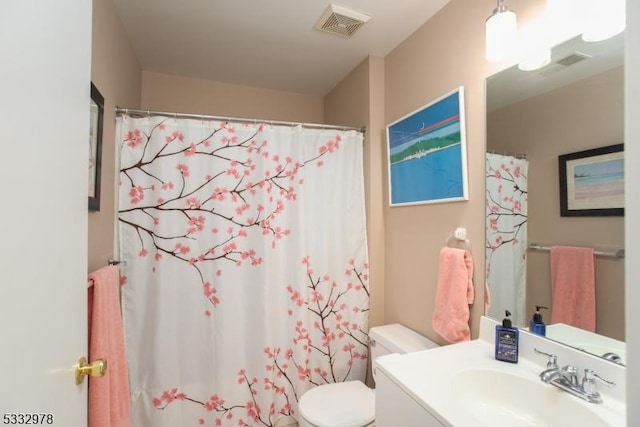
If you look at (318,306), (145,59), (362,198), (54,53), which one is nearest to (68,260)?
(54,53)

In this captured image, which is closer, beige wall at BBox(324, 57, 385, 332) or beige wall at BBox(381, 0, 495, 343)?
beige wall at BBox(381, 0, 495, 343)

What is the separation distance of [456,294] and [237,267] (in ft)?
3.77

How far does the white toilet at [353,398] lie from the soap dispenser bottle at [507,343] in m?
0.44

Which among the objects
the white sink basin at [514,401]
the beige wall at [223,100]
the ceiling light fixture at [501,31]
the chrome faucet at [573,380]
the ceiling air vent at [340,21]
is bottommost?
the white sink basin at [514,401]

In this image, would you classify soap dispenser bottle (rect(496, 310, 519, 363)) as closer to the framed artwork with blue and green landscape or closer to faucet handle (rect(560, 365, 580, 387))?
faucet handle (rect(560, 365, 580, 387))

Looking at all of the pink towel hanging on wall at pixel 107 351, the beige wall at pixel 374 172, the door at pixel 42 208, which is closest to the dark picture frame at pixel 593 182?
the beige wall at pixel 374 172

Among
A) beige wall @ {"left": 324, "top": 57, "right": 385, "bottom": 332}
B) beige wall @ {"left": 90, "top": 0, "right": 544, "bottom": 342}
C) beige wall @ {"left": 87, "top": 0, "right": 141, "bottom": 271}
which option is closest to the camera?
beige wall @ {"left": 87, "top": 0, "right": 141, "bottom": 271}

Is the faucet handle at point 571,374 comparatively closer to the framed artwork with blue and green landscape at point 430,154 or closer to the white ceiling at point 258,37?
the framed artwork with blue and green landscape at point 430,154

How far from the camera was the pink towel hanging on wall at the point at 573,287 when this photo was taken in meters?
0.98

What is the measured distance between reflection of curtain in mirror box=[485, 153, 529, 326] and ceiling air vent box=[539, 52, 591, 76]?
0.33 meters

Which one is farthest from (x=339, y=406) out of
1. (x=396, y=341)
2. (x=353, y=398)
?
(x=396, y=341)

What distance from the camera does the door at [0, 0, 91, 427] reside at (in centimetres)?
47

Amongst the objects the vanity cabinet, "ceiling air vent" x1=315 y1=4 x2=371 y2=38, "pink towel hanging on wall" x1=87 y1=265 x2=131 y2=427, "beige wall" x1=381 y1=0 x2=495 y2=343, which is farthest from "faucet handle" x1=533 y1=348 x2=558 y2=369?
"ceiling air vent" x1=315 y1=4 x2=371 y2=38

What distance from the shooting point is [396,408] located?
0.98 meters
